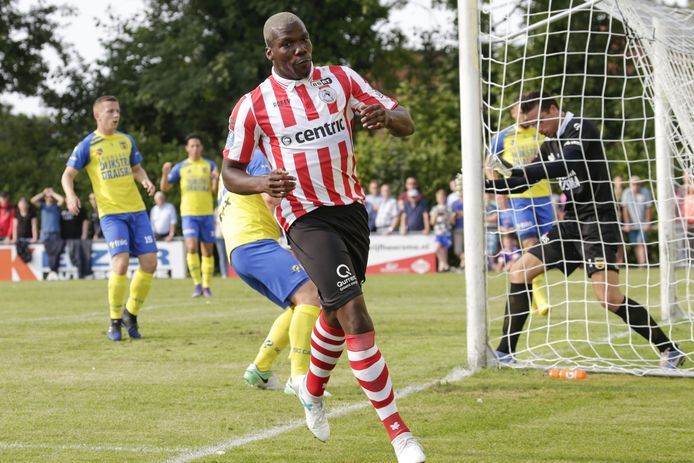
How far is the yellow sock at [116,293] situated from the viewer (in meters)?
10.8

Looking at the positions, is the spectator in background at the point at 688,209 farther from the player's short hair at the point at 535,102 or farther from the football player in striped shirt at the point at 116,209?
the football player in striped shirt at the point at 116,209

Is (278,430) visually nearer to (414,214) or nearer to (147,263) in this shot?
(147,263)

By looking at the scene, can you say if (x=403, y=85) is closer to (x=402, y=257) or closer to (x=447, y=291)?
(x=402, y=257)

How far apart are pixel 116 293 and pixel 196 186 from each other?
6.36 m

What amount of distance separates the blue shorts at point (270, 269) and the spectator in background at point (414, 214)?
55.5 ft

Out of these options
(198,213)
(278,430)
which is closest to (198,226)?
(198,213)

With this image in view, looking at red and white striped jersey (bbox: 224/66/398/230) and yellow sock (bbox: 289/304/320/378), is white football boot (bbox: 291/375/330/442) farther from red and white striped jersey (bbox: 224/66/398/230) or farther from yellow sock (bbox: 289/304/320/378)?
yellow sock (bbox: 289/304/320/378)

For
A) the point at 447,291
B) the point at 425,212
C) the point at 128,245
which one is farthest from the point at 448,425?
the point at 425,212

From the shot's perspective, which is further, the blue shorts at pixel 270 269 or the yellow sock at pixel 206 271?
the yellow sock at pixel 206 271

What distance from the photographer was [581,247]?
8430 mm

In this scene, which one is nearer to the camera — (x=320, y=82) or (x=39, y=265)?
(x=320, y=82)

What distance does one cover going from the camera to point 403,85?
113 feet

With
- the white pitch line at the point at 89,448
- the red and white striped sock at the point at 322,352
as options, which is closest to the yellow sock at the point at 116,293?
the white pitch line at the point at 89,448

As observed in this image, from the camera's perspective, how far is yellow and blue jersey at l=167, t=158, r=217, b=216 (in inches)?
671
